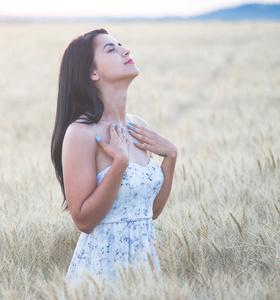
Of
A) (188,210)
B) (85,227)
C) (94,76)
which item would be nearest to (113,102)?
(94,76)

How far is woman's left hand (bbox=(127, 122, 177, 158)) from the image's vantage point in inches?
74.9

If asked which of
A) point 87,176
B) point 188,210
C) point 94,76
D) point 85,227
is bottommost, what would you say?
point 188,210

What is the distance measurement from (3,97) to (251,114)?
5160 millimetres

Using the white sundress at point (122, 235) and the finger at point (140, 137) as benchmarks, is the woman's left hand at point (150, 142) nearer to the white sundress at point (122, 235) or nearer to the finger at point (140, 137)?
the finger at point (140, 137)

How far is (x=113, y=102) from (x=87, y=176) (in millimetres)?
386

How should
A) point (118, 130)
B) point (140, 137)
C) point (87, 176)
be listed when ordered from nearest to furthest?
point (87, 176)
point (118, 130)
point (140, 137)

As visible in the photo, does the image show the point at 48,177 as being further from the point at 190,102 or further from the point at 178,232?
the point at 190,102

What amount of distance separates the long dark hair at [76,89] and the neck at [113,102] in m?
0.04

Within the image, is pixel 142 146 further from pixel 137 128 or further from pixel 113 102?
pixel 113 102

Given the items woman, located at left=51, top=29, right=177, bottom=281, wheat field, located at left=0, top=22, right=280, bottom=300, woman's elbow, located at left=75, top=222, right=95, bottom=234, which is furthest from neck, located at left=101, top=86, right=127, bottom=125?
wheat field, located at left=0, top=22, right=280, bottom=300

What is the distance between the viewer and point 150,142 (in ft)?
6.28

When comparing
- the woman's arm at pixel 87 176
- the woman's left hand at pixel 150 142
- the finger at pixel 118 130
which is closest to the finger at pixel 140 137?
the woman's left hand at pixel 150 142

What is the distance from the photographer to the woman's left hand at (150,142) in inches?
74.9

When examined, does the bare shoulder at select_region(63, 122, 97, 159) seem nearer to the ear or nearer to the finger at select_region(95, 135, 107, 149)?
the finger at select_region(95, 135, 107, 149)
